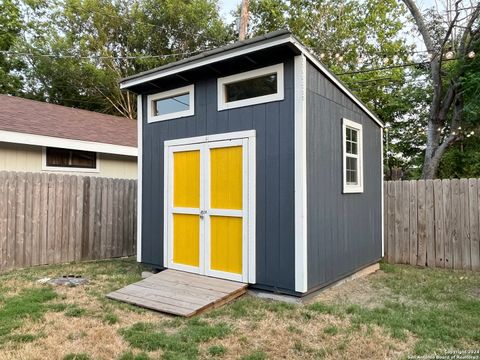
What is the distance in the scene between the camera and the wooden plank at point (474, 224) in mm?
6066

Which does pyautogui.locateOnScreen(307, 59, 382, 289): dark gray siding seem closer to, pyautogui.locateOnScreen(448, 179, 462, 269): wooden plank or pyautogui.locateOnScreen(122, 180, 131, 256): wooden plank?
pyautogui.locateOnScreen(448, 179, 462, 269): wooden plank

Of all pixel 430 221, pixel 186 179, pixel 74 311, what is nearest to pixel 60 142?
pixel 186 179

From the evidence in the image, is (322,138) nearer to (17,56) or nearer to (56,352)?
(56,352)

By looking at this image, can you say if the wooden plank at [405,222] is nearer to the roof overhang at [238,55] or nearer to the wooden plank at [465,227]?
the wooden plank at [465,227]

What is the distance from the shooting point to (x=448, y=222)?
6328 millimetres

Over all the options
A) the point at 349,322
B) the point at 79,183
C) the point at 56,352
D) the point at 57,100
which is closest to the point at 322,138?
the point at 349,322

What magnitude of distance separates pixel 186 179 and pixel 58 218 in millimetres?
2946

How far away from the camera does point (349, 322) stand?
3.67 meters

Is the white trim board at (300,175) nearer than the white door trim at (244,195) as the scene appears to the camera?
Yes

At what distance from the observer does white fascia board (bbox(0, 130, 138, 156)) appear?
7.04m

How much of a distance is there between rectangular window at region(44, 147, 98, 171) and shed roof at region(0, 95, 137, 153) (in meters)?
0.45

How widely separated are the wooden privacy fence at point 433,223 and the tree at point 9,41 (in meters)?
18.4

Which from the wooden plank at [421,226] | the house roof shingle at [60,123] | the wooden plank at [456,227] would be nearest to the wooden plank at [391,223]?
the wooden plank at [421,226]

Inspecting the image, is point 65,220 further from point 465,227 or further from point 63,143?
point 465,227
